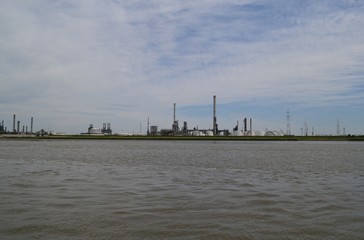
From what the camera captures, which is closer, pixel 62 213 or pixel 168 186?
pixel 62 213

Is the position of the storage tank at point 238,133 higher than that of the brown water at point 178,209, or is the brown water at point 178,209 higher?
the storage tank at point 238,133

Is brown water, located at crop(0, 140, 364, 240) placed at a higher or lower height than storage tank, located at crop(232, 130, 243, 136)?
lower

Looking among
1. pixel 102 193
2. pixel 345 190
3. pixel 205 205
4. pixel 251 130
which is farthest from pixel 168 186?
pixel 251 130

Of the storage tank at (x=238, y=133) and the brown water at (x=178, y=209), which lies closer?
the brown water at (x=178, y=209)

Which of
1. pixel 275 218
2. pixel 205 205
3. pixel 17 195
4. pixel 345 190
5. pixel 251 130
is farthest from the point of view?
pixel 251 130

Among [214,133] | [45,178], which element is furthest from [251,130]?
[45,178]

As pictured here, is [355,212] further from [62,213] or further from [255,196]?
[62,213]

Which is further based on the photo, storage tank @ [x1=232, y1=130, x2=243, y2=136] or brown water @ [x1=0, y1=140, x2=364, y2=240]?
storage tank @ [x1=232, y1=130, x2=243, y2=136]

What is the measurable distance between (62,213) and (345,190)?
11.6 metres

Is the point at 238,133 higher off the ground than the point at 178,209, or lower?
higher

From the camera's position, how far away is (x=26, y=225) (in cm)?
892

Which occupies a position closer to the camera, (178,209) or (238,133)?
(178,209)

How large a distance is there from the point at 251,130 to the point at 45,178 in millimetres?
169467

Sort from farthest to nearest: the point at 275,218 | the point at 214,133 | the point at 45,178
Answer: the point at 214,133 < the point at 45,178 < the point at 275,218
